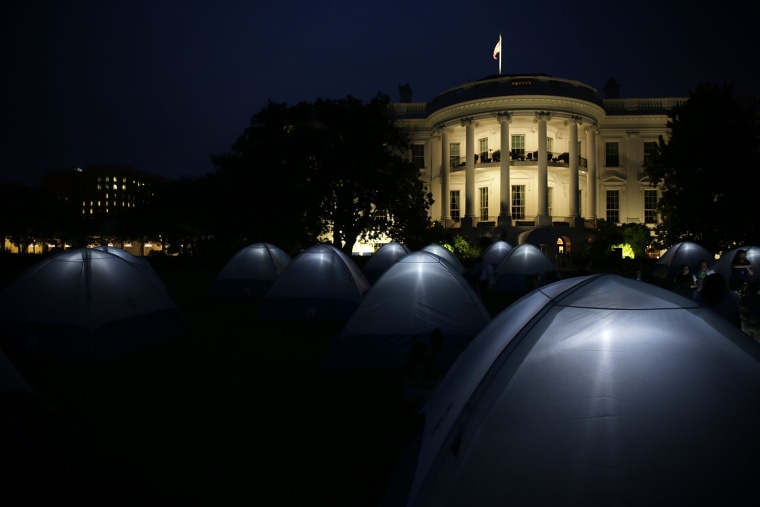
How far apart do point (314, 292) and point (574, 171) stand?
30.7 m

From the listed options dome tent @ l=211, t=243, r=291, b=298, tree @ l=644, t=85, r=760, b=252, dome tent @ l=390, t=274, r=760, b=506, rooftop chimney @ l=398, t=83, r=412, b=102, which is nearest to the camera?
dome tent @ l=390, t=274, r=760, b=506

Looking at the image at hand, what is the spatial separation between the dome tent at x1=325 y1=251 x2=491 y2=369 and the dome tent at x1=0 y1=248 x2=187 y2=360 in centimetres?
374

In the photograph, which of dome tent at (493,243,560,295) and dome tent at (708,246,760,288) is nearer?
dome tent at (708,246,760,288)

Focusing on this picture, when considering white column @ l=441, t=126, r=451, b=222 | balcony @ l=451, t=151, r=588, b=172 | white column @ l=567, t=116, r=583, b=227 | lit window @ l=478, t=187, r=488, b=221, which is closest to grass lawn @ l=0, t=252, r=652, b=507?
balcony @ l=451, t=151, r=588, b=172

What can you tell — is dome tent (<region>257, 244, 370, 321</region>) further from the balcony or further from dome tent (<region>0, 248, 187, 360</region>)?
the balcony

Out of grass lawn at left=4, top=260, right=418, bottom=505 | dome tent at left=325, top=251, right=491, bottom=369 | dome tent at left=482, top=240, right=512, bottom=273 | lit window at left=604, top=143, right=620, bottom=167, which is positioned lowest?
grass lawn at left=4, top=260, right=418, bottom=505

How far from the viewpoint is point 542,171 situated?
3688cm

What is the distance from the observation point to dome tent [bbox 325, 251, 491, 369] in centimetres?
764

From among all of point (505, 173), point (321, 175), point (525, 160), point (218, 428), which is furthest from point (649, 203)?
point (218, 428)

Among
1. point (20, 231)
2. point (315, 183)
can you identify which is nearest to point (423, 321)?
point (315, 183)

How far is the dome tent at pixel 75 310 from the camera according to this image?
8219 mm

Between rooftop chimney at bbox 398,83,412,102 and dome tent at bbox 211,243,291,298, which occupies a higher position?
rooftop chimney at bbox 398,83,412,102

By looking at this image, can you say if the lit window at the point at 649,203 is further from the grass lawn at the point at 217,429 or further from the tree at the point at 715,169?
the grass lawn at the point at 217,429

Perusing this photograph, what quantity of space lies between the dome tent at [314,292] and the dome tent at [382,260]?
30.4 feet
